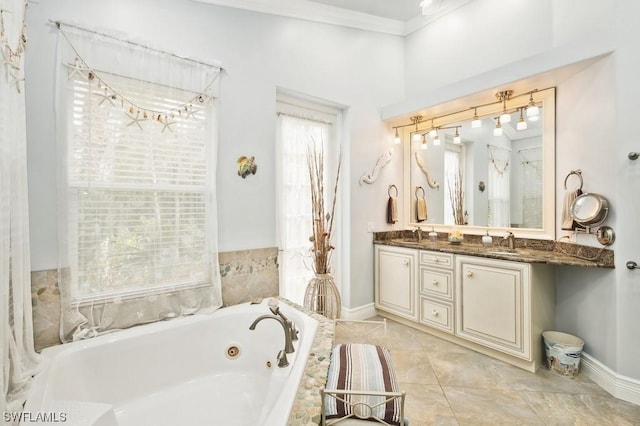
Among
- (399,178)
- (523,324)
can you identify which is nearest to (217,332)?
(523,324)

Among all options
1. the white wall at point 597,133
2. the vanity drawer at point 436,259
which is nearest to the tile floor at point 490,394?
the white wall at point 597,133

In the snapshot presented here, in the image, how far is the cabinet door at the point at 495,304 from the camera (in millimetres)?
2117

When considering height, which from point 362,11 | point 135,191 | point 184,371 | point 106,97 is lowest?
point 184,371

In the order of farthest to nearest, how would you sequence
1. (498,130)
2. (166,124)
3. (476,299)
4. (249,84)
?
(498,130)
(476,299)
(249,84)
(166,124)

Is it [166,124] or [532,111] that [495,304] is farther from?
[166,124]

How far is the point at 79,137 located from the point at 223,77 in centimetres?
102

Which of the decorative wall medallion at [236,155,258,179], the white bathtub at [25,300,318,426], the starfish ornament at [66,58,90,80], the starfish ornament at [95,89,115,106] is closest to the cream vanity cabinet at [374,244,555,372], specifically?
the white bathtub at [25,300,318,426]

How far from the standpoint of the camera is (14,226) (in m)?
1.22

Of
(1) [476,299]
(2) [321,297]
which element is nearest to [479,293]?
(1) [476,299]

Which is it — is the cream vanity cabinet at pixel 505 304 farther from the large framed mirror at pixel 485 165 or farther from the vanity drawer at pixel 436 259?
the large framed mirror at pixel 485 165

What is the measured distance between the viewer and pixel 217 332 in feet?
6.27

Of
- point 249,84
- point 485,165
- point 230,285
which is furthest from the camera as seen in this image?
point 485,165

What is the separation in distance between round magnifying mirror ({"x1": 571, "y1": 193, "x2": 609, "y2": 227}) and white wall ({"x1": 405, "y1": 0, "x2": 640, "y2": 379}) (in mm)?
49

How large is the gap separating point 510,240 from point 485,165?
802 millimetres
